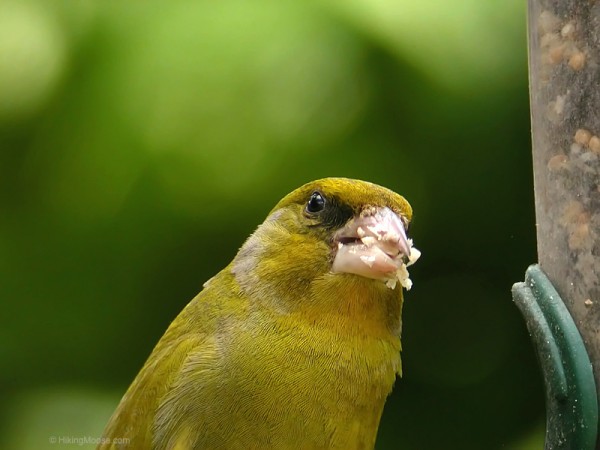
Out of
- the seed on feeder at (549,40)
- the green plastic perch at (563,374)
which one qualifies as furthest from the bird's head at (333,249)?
the seed on feeder at (549,40)

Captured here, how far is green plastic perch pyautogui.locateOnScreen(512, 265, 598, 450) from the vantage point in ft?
9.17

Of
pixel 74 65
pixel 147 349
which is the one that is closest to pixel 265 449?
pixel 147 349

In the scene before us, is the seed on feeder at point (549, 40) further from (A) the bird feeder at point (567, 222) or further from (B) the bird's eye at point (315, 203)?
(B) the bird's eye at point (315, 203)

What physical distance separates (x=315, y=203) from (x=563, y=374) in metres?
0.87

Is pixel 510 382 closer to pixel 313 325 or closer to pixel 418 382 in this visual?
pixel 418 382

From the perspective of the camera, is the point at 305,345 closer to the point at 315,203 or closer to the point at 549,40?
the point at 315,203

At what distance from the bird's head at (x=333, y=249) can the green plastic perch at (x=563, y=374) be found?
369 mm

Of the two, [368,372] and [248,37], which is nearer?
[368,372]

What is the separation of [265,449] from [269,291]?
1.53 ft

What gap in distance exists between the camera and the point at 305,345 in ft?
9.95

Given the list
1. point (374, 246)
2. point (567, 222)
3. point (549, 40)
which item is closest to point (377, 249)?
point (374, 246)

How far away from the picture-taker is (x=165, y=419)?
3.15 meters

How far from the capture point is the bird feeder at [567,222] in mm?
2824

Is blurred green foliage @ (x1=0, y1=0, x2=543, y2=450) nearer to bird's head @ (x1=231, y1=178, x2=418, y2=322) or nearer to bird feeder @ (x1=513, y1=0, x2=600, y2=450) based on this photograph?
bird's head @ (x1=231, y1=178, x2=418, y2=322)
